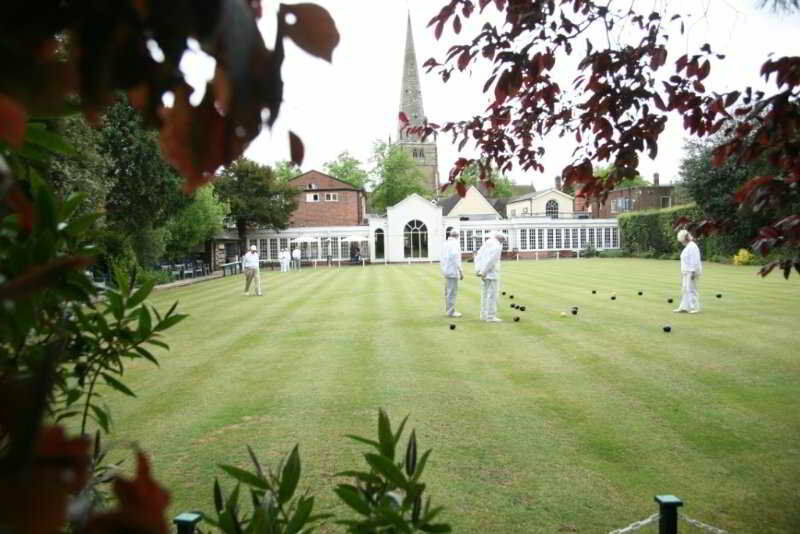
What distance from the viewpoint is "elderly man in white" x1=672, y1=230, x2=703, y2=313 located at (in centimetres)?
1305

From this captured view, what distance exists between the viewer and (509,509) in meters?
4.00

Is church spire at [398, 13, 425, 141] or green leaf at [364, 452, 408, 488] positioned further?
church spire at [398, 13, 425, 141]

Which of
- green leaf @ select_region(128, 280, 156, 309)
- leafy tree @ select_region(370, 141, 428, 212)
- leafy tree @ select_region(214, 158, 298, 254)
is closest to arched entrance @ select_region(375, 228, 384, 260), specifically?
leafy tree @ select_region(214, 158, 298, 254)

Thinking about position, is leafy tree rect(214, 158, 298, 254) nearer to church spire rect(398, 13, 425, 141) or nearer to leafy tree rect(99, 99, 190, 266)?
leafy tree rect(99, 99, 190, 266)

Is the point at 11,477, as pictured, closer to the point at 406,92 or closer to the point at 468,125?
the point at 468,125

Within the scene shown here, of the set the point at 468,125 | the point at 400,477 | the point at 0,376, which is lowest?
the point at 400,477

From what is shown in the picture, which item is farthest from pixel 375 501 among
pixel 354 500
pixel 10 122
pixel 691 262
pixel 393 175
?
pixel 393 175

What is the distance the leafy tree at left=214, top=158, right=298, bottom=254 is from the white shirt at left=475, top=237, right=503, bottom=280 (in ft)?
117

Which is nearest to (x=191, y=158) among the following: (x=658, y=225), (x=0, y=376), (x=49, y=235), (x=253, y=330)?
(x=49, y=235)

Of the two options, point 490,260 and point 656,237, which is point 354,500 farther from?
point 656,237

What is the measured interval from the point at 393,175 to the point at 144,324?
75.2 metres

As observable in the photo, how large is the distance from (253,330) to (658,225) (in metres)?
41.7

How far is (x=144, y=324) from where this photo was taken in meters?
1.93

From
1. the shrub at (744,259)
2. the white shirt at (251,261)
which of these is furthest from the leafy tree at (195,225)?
the shrub at (744,259)
